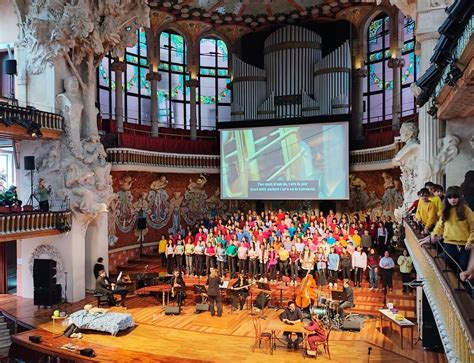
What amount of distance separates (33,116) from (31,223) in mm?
3208

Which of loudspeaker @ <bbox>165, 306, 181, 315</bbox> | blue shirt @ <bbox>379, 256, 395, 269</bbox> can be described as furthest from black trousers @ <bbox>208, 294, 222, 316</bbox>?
blue shirt @ <bbox>379, 256, 395, 269</bbox>

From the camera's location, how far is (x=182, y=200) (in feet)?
73.0

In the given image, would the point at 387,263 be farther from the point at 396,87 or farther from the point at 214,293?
the point at 396,87

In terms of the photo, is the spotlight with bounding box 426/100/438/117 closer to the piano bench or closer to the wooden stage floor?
the wooden stage floor

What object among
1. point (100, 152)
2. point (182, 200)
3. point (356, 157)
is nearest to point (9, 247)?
point (100, 152)

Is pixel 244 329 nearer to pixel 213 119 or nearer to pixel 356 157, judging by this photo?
pixel 356 157

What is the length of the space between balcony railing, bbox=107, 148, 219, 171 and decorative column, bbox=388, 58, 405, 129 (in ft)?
26.7

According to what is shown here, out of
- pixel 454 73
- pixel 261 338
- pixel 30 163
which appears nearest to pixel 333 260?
pixel 261 338

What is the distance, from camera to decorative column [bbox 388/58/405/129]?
19.1 meters

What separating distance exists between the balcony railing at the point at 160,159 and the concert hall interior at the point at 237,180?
0.29 ft

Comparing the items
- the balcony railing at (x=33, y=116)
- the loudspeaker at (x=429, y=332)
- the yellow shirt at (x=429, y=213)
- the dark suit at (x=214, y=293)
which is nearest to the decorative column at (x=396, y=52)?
the loudspeaker at (x=429, y=332)

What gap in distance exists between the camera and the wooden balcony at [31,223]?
40.8 feet

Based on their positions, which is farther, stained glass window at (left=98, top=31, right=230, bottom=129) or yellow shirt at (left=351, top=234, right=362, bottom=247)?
stained glass window at (left=98, top=31, right=230, bottom=129)

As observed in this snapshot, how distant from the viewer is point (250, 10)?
74.2 ft
